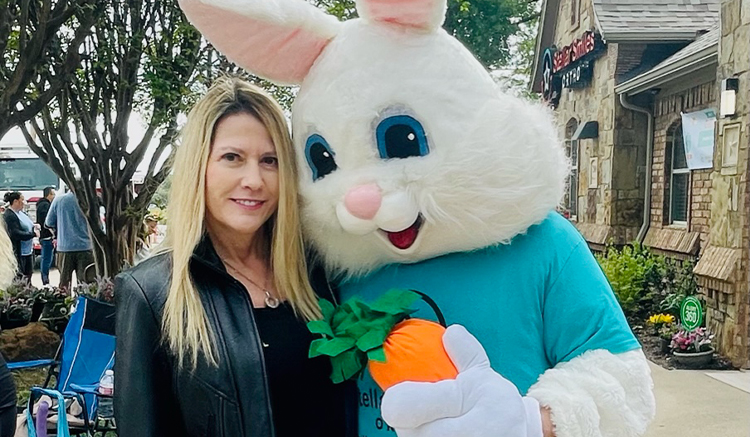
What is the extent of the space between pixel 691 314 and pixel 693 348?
0.30m

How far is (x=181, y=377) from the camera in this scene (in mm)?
1626

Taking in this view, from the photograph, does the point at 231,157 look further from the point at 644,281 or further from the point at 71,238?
Result: the point at 71,238

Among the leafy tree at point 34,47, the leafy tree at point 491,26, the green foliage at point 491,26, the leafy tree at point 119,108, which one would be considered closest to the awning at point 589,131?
the leafy tree at point 119,108

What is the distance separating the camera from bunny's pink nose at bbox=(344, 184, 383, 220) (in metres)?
1.52

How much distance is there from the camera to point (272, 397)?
1.69m

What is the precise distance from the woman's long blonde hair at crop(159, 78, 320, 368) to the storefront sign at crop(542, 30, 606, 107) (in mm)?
8036

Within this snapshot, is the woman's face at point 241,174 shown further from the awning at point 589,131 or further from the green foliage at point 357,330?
the awning at point 589,131

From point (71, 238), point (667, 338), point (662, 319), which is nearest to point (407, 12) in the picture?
point (667, 338)

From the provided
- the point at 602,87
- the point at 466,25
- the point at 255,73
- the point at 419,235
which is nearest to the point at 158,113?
the point at 255,73

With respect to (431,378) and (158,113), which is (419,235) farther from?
(158,113)

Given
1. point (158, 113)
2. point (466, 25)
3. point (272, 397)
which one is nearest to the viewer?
point (272, 397)

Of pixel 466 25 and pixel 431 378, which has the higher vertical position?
pixel 466 25

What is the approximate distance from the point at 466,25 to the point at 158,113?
13.6 meters

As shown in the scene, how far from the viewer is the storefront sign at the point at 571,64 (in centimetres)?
1024
